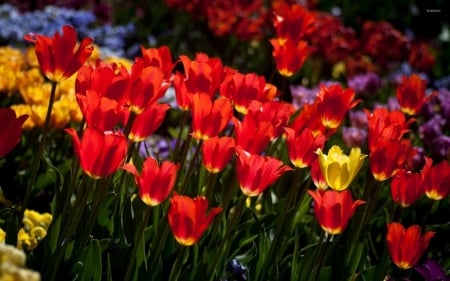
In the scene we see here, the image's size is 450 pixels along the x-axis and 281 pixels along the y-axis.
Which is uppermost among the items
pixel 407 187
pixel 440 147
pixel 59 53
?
pixel 59 53

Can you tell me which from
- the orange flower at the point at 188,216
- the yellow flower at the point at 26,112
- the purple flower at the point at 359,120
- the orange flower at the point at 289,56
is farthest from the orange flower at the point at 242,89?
the purple flower at the point at 359,120

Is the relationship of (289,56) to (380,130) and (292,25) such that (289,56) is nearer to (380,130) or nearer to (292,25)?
(292,25)

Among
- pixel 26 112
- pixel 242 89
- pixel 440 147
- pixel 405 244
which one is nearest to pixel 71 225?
pixel 242 89

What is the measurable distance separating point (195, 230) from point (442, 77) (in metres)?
4.87

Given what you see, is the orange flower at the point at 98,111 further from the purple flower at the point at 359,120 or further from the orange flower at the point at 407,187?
the purple flower at the point at 359,120

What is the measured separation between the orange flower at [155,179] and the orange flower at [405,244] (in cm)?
58

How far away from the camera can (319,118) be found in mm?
2156

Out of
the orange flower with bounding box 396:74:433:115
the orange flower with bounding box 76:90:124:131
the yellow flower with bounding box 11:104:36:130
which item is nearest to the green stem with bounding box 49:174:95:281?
the orange flower with bounding box 76:90:124:131

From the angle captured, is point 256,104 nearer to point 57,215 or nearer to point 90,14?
point 57,215

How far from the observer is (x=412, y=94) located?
2418 millimetres

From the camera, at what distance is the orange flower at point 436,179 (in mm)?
1935

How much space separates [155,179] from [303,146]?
487 millimetres

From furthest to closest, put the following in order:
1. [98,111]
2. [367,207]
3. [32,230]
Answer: [32,230], [367,207], [98,111]

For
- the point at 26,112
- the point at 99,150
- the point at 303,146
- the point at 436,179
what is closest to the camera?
the point at 99,150
